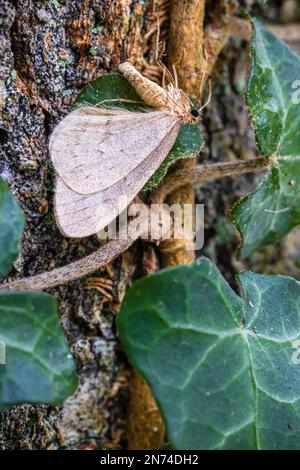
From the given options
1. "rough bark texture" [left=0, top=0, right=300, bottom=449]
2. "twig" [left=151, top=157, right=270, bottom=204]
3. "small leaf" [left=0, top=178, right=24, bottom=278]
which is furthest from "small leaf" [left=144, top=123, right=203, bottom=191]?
"small leaf" [left=0, top=178, right=24, bottom=278]

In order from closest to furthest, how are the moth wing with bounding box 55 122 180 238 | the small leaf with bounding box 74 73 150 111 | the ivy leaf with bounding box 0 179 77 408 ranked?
the ivy leaf with bounding box 0 179 77 408 < the moth wing with bounding box 55 122 180 238 < the small leaf with bounding box 74 73 150 111

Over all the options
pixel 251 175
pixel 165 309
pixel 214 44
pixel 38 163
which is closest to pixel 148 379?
pixel 165 309

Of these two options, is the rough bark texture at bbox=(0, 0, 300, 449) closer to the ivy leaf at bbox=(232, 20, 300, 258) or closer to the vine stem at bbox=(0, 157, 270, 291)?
the vine stem at bbox=(0, 157, 270, 291)

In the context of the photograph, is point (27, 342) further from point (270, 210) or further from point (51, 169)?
point (270, 210)

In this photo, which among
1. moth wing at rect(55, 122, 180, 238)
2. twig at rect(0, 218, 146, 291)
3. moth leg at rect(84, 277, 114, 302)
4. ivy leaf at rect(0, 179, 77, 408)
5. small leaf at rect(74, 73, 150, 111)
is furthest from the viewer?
moth leg at rect(84, 277, 114, 302)

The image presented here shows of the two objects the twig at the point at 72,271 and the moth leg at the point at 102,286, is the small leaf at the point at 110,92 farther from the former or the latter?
the moth leg at the point at 102,286

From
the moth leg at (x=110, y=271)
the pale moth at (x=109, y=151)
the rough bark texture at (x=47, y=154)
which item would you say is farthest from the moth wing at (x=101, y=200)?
the moth leg at (x=110, y=271)
